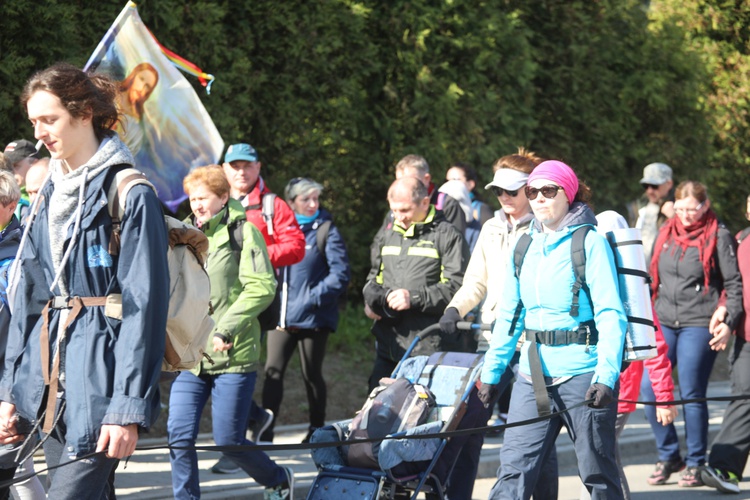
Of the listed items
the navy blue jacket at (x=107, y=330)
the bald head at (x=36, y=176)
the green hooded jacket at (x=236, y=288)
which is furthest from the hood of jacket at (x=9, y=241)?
the bald head at (x=36, y=176)

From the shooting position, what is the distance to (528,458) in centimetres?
541

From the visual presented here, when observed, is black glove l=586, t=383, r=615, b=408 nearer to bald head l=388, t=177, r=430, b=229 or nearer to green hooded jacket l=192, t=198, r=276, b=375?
green hooded jacket l=192, t=198, r=276, b=375

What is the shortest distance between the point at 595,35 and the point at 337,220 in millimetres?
5566

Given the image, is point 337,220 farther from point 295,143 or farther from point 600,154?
point 600,154

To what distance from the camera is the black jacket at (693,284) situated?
8.54 meters

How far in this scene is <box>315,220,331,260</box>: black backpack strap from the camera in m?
9.30

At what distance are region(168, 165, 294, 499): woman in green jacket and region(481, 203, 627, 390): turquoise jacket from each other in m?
1.54

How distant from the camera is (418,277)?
779cm

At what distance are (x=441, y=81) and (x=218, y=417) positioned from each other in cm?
812

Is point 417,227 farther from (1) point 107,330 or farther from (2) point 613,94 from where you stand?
(2) point 613,94

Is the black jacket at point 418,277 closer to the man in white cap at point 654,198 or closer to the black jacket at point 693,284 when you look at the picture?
the black jacket at point 693,284

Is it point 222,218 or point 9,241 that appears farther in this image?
point 222,218

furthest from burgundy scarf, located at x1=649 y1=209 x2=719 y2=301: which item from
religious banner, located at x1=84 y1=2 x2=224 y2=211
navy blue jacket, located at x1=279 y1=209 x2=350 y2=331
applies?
religious banner, located at x1=84 y1=2 x2=224 y2=211

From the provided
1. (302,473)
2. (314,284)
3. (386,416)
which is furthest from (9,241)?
(314,284)
